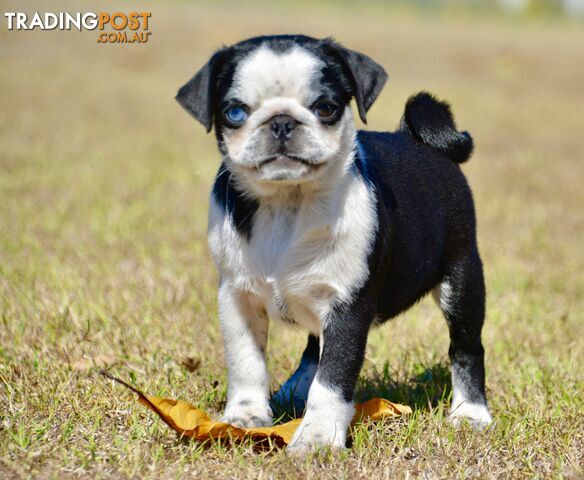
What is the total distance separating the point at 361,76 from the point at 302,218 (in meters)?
0.56

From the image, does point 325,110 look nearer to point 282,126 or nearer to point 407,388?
point 282,126

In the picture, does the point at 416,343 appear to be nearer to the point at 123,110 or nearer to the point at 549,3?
the point at 123,110

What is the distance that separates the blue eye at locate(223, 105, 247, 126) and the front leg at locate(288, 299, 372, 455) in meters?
0.75

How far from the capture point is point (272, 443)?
3053mm

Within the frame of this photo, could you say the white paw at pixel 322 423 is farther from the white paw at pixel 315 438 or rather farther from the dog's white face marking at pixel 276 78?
the dog's white face marking at pixel 276 78

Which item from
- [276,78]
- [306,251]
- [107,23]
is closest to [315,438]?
[306,251]

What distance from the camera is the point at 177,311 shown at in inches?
185

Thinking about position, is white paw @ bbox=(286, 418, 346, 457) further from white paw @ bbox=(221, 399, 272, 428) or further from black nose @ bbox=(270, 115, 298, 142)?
black nose @ bbox=(270, 115, 298, 142)

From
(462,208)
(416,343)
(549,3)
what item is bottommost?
(416,343)

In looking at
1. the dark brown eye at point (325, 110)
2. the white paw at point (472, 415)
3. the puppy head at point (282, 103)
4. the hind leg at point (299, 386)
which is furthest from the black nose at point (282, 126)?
the white paw at point (472, 415)

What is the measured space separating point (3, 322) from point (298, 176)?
206 cm

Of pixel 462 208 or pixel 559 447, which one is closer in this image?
pixel 559 447

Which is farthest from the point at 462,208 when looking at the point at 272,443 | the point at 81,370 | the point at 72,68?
the point at 72,68

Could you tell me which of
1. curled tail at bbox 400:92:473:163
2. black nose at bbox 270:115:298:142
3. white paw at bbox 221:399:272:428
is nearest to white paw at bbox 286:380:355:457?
white paw at bbox 221:399:272:428
